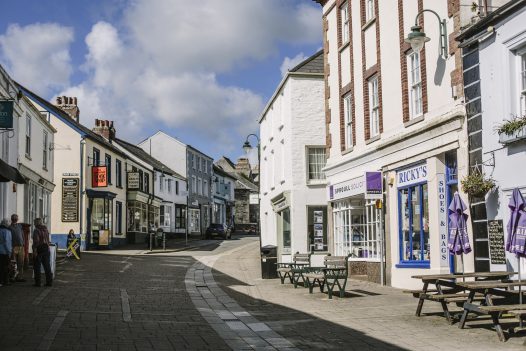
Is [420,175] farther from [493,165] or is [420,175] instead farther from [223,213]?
[223,213]

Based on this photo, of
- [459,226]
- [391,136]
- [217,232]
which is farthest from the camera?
[217,232]

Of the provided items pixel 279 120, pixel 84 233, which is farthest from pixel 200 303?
pixel 84 233

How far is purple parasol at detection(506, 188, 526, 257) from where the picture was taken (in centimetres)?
1012

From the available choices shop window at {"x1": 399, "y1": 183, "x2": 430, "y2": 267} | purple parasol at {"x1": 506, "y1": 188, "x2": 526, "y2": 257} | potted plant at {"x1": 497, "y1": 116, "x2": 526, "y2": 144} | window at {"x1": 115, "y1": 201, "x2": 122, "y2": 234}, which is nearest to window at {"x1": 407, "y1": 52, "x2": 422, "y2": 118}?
shop window at {"x1": 399, "y1": 183, "x2": 430, "y2": 267}

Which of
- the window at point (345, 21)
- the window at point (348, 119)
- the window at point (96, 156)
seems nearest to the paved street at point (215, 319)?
the window at point (348, 119)

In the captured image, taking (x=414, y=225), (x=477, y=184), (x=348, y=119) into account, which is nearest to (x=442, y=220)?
(x=414, y=225)

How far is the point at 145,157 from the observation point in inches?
2235

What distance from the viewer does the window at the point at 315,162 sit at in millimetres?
27250

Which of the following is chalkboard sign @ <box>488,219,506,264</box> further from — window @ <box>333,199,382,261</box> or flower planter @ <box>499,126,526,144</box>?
window @ <box>333,199,382,261</box>

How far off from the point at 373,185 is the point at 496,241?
595 cm

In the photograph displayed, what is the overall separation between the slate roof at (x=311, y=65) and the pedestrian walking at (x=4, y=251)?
14.7 metres

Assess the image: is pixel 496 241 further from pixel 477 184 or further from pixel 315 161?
pixel 315 161

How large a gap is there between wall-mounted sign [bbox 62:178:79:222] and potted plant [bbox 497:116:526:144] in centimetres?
2998

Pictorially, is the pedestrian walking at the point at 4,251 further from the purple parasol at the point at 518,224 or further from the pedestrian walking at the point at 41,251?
the purple parasol at the point at 518,224
